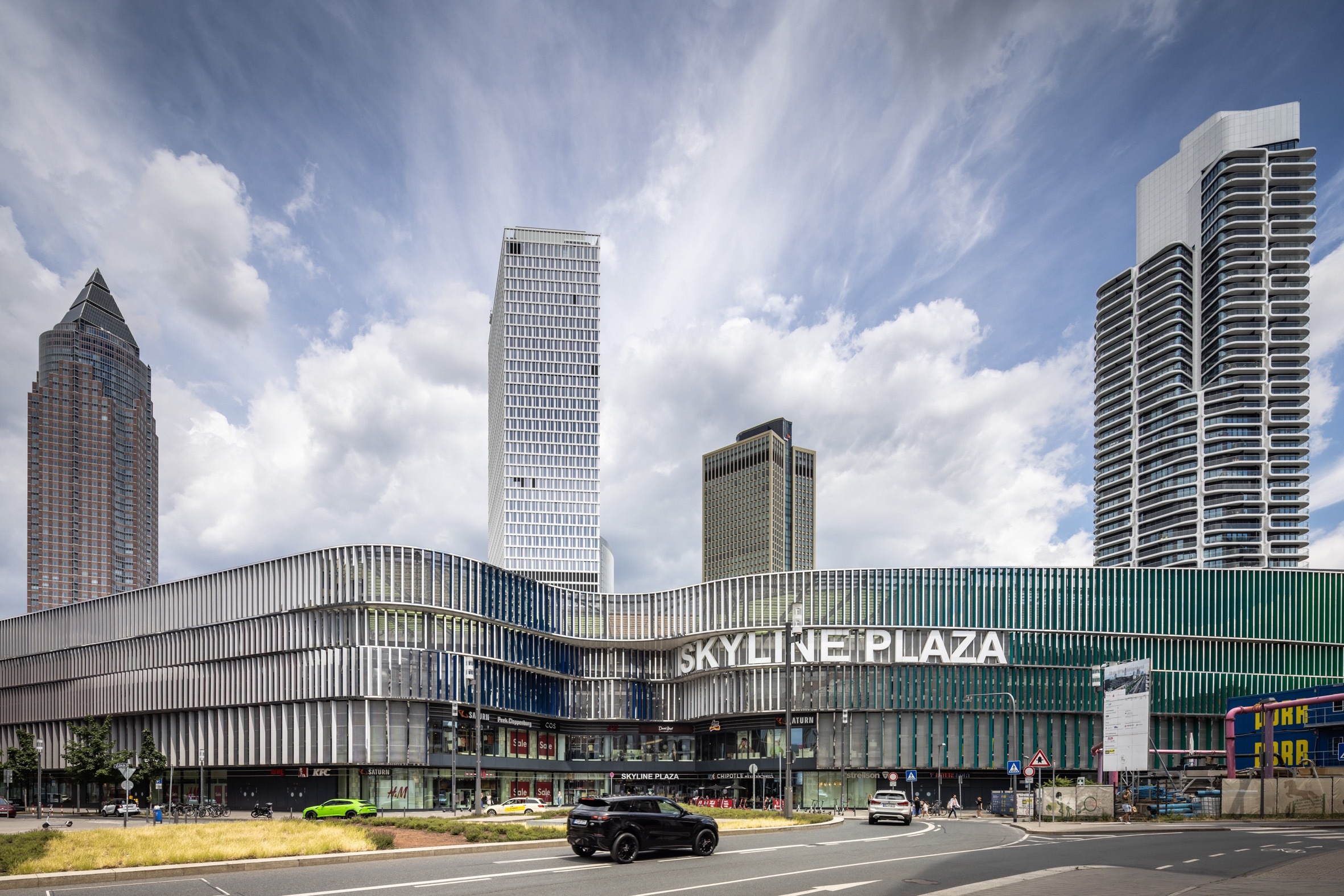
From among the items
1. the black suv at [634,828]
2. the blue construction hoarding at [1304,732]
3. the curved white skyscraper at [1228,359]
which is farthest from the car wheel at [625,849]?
the curved white skyscraper at [1228,359]

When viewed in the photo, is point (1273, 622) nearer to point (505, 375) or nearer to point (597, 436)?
point (597, 436)

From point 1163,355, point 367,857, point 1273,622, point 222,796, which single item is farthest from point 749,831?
point 1163,355

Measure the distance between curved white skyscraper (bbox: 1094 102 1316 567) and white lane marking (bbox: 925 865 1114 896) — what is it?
14624 centimetres

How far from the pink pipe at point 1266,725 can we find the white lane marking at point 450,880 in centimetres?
4856

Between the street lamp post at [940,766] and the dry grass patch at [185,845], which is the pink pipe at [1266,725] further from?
the dry grass patch at [185,845]

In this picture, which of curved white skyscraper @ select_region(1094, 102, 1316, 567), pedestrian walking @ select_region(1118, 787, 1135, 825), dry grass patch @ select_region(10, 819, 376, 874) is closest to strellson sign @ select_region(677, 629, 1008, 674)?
pedestrian walking @ select_region(1118, 787, 1135, 825)

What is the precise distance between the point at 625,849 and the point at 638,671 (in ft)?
254

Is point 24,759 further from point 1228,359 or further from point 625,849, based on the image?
point 1228,359

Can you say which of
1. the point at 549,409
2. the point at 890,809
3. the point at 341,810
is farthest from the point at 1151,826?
the point at 549,409

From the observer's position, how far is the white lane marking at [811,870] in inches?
684

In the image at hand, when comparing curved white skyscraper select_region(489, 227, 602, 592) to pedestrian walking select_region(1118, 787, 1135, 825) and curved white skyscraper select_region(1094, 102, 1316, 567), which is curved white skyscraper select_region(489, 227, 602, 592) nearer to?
curved white skyscraper select_region(1094, 102, 1316, 567)

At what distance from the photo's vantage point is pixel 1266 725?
56594mm

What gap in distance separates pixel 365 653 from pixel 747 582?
34.9 meters

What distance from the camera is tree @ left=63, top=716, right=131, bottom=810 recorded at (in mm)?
70125
